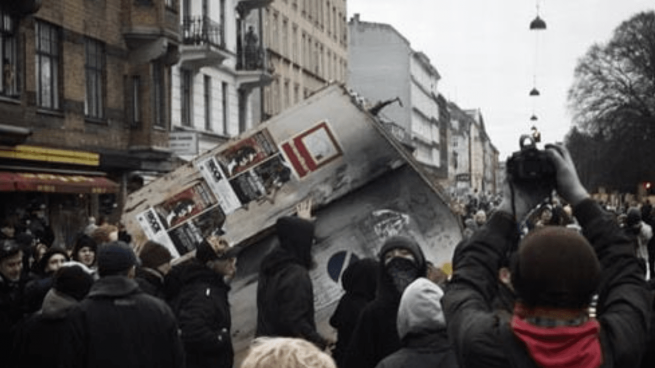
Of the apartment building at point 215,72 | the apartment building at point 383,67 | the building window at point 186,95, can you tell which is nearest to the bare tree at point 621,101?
the apartment building at point 383,67

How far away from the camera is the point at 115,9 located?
2900 cm

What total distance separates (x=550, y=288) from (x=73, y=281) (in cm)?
468

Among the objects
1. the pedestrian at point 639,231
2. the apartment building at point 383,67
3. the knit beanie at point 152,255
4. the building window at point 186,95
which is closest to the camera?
the knit beanie at point 152,255

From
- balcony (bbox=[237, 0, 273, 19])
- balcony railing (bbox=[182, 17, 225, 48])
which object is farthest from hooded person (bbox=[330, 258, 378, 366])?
balcony (bbox=[237, 0, 273, 19])

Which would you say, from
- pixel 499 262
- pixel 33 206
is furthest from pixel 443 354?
pixel 33 206

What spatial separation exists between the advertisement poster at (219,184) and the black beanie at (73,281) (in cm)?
475

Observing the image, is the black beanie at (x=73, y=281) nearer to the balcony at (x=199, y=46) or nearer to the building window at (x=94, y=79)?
the building window at (x=94, y=79)

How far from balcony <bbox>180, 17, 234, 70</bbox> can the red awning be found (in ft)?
24.2

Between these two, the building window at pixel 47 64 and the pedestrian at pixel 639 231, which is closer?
the pedestrian at pixel 639 231

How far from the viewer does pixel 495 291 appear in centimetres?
379

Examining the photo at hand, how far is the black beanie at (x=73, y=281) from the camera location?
750 cm

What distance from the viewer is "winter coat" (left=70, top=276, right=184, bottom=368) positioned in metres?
6.96

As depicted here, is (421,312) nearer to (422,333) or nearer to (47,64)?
(422,333)

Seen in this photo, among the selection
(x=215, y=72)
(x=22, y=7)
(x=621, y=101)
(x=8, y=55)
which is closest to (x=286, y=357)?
(x=8, y=55)
